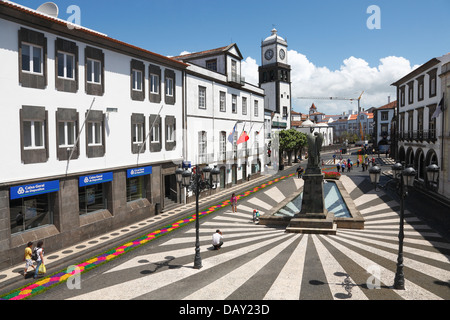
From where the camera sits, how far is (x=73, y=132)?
18859 mm

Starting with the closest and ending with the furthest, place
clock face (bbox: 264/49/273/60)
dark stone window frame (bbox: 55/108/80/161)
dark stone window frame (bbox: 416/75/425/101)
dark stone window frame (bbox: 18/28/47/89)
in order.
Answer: dark stone window frame (bbox: 18/28/47/89) < dark stone window frame (bbox: 55/108/80/161) < dark stone window frame (bbox: 416/75/425/101) < clock face (bbox: 264/49/273/60)

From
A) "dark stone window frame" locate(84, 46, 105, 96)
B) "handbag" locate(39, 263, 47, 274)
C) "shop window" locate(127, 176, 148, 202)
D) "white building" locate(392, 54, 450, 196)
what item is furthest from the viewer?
"white building" locate(392, 54, 450, 196)

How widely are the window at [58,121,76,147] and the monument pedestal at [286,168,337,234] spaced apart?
561 inches

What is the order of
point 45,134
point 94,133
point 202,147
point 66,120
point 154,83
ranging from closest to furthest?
point 45,134 → point 66,120 → point 94,133 → point 154,83 → point 202,147

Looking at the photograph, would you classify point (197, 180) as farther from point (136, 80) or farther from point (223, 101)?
point (223, 101)

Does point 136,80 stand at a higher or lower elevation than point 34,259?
higher

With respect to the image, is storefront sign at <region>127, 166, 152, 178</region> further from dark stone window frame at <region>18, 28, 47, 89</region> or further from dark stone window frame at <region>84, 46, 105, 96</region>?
dark stone window frame at <region>18, 28, 47, 89</region>

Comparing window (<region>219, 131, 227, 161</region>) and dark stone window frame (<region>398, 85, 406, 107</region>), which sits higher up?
dark stone window frame (<region>398, 85, 406, 107</region>)

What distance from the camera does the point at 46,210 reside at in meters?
17.8

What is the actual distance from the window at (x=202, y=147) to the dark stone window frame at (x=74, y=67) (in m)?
14.3

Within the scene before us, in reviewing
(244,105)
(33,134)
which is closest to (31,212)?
(33,134)

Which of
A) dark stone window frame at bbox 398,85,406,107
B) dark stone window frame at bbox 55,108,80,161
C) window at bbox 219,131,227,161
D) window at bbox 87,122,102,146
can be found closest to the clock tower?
dark stone window frame at bbox 398,85,406,107

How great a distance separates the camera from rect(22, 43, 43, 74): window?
16062 millimetres

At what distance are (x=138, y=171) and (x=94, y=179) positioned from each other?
4054 millimetres
